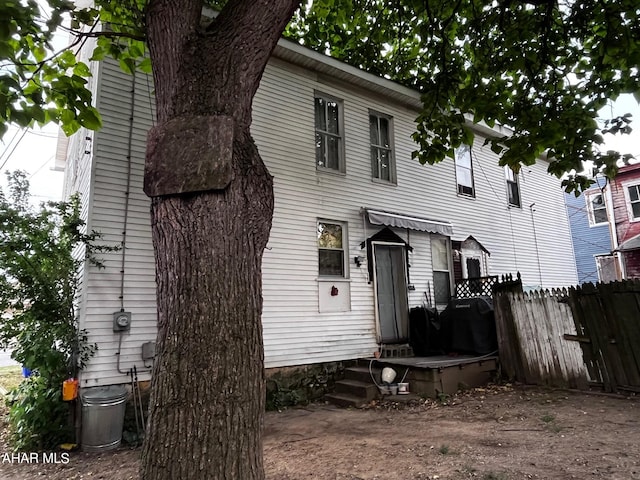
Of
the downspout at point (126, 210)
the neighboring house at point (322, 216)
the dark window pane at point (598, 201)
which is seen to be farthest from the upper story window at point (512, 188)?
the downspout at point (126, 210)

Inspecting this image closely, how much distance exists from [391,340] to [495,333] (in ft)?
6.98

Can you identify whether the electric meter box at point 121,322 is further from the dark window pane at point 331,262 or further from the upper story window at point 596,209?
the upper story window at point 596,209

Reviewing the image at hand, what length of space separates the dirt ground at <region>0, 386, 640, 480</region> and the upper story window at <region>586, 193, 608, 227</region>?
49.0ft

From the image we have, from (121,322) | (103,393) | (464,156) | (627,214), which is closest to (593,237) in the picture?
(627,214)

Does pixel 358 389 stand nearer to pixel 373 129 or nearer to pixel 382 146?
pixel 382 146

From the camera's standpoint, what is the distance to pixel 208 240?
2.00m

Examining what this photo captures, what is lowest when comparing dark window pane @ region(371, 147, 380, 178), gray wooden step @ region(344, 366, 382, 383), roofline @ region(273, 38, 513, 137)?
gray wooden step @ region(344, 366, 382, 383)

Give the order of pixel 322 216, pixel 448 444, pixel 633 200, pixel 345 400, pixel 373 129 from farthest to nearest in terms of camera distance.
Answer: pixel 633 200 < pixel 373 129 < pixel 322 216 < pixel 345 400 < pixel 448 444

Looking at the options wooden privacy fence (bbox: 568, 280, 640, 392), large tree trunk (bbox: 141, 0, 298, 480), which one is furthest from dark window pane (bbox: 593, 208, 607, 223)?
large tree trunk (bbox: 141, 0, 298, 480)

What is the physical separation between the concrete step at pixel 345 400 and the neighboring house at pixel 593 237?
1575cm

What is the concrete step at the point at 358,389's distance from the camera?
7.04 meters

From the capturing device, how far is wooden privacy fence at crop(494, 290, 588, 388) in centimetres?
685

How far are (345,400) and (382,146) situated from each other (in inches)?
230

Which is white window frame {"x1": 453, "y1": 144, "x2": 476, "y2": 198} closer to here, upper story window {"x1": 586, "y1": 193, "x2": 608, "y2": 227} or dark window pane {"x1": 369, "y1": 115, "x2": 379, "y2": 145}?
dark window pane {"x1": 369, "y1": 115, "x2": 379, "y2": 145}
